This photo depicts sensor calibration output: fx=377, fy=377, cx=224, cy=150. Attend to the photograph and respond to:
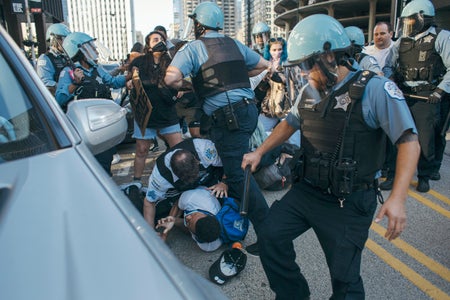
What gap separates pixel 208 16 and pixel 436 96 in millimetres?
2549

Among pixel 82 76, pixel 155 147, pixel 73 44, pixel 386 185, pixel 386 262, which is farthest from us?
pixel 155 147

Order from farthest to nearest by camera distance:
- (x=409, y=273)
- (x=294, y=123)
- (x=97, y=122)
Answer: (x=409, y=273), (x=294, y=123), (x=97, y=122)

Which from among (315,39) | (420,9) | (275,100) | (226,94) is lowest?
(275,100)

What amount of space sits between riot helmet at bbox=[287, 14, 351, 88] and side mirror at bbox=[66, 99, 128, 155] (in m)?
0.91

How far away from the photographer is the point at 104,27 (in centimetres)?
8788

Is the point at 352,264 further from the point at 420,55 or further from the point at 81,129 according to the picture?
the point at 420,55

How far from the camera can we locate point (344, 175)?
1.83 metres

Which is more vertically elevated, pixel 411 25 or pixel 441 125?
pixel 411 25

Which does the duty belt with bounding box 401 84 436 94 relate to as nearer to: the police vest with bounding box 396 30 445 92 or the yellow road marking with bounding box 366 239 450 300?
the police vest with bounding box 396 30 445 92

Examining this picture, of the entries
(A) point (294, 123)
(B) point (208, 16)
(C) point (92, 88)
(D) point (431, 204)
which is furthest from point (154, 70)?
(D) point (431, 204)

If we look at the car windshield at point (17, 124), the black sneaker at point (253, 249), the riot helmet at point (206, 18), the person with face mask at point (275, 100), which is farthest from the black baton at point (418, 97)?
the car windshield at point (17, 124)

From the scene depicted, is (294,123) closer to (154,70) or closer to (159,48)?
(154,70)

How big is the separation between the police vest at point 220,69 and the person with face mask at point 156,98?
121 cm

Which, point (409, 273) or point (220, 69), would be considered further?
point (220, 69)
